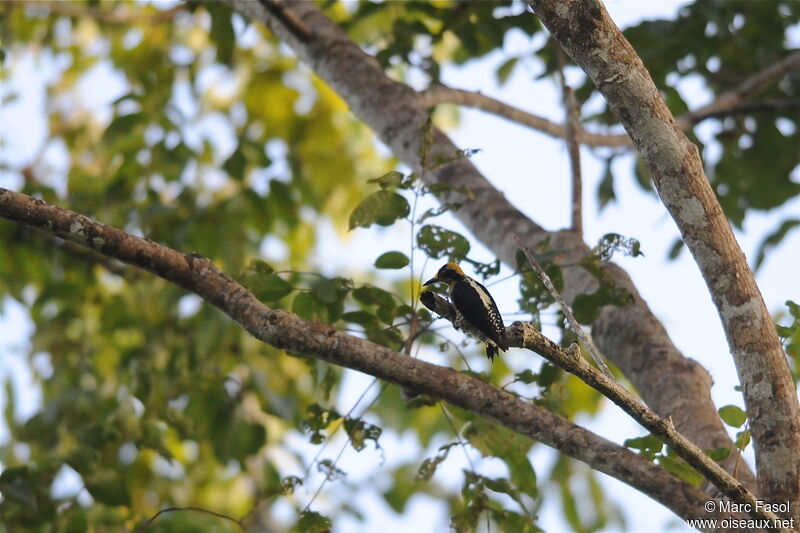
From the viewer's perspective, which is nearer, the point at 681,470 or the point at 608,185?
the point at 681,470

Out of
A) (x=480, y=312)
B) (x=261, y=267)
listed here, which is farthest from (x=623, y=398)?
(x=261, y=267)

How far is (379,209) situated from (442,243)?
23 cm

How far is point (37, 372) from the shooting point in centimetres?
617

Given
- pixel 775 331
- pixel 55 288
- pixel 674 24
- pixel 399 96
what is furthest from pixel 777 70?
pixel 55 288

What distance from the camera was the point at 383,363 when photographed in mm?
2441

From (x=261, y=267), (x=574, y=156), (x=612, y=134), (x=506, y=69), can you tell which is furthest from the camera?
(x=506, y=69)

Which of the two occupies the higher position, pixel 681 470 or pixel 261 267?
pixel 261 267

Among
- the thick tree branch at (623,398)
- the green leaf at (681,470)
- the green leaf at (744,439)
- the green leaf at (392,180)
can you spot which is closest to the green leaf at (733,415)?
the green leaf at (744,439)

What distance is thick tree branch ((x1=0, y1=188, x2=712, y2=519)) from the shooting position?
7.96 ft

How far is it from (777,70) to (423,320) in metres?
3.11

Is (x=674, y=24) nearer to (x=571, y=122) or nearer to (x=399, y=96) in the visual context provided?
(x=571, y=122)

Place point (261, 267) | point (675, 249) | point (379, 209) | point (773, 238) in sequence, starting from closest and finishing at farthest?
point (379, 209), point (261, 267), point (773, 238), point (675, 249)

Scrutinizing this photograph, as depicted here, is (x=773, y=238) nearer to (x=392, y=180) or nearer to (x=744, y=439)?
(x=744, y=439)

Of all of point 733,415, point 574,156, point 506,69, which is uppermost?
point 506,69
